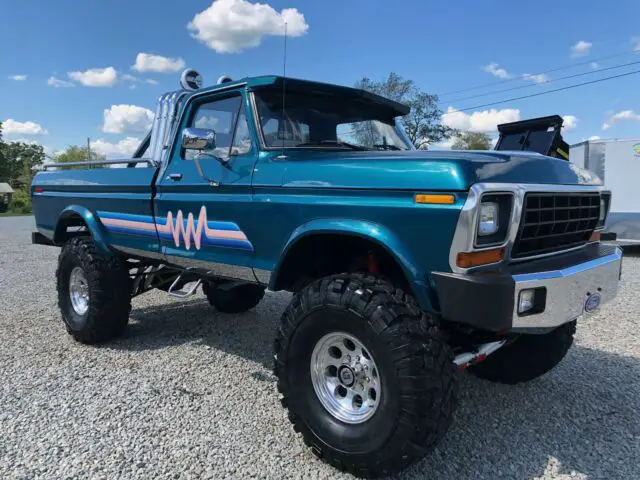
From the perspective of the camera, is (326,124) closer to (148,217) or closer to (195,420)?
(148,217)

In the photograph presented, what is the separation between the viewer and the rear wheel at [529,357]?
12.0 ft

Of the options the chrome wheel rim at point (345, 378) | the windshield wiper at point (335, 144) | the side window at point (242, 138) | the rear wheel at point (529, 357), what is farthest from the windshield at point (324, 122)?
the rear wheel at point (529, 357)

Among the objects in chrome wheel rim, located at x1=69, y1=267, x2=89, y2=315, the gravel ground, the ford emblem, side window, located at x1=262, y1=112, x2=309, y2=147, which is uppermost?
side window, located at x1=262, y1=112, x2=309, y2=147

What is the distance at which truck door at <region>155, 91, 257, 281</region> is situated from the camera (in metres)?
3.47

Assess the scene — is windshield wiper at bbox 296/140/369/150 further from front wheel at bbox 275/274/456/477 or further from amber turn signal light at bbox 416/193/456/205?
amber turn signal light at bbox 416/193/456/205

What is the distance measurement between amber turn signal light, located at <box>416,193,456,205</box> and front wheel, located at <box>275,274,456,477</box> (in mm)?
514

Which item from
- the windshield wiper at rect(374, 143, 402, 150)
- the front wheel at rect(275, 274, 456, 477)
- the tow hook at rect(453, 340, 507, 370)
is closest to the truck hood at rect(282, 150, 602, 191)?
the front wheel at rect(275, 274, 456, 477)

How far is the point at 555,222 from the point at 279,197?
159 centimetres

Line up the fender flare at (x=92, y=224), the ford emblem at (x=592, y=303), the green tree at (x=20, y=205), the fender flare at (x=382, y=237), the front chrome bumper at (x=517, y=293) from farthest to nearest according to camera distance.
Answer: the green tree at (x=20, y=205)
the fender flare at (x=92, y=224)
the ford emblem at (x=592, y=303)
the fender flare at (x=382, y=237)
the front chrome bumper at (x=517, y=293)

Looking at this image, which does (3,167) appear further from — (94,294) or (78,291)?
(94,294)

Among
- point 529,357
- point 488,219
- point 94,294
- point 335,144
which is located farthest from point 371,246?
point 94,294

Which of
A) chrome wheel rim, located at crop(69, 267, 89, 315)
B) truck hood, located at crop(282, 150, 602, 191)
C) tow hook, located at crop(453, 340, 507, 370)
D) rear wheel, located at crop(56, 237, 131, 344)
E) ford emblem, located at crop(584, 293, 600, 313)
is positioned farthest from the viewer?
chrome wheel rim, located at crop(69, 267, 89, 315)

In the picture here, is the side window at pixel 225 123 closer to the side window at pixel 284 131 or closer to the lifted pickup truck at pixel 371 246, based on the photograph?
the lifted pickup truck at pixel 371 246

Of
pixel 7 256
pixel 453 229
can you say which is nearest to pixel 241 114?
pixel 453 229
